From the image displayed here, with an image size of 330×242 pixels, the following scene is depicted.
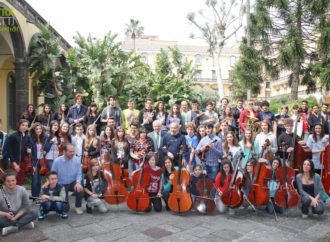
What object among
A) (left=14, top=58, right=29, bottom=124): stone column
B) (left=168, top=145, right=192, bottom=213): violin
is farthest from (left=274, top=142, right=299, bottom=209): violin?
(left=14, top=58, right=29, bottom=124): stone column

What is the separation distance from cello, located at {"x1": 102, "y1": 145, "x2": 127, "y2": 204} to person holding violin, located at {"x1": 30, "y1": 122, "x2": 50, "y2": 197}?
118 centimetres

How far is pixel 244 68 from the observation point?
1684 centimetres

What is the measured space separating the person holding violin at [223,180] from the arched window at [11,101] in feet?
35.5

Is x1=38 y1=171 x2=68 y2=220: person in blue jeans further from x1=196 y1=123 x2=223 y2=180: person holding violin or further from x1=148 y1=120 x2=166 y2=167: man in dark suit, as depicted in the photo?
x1=196 y1=123 x2=223 y2=180: person holding violin

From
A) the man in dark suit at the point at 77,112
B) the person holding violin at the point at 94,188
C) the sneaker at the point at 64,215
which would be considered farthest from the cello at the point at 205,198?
the man in dark suit at the point at 77,112

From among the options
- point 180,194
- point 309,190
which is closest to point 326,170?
point 309,190

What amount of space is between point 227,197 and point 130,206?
1479 millimetres

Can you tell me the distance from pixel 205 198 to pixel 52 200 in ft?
7.56

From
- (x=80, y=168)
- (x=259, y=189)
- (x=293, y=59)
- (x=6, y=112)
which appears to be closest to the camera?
(x=259, y=189)

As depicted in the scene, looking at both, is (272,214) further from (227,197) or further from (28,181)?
(28,181)

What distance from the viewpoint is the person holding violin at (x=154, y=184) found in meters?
5.70

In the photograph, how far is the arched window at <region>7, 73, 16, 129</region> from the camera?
1428cm

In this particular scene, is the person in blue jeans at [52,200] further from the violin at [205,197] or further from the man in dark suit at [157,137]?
the violin at [205,197]

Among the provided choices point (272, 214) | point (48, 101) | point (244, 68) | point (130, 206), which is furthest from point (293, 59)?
point (130, 206)
